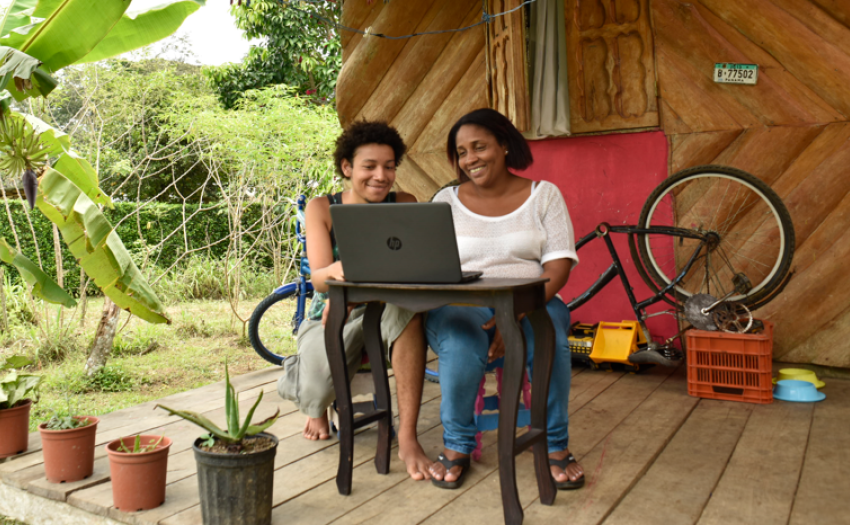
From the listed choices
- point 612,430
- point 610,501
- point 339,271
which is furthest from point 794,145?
point 339,271

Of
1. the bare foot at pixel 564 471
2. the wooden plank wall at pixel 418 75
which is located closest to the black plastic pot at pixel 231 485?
the bare foot at pixel 564 471

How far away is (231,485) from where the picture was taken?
5.74ft

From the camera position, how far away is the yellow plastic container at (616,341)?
358cm

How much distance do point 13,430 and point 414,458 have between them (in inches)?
59.9

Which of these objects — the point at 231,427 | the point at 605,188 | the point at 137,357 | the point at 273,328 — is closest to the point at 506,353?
the point at 231,427

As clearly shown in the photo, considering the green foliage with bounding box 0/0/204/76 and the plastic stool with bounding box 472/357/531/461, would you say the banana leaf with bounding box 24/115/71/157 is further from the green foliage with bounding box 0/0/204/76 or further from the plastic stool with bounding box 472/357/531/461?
the plastic stool with bounding box 472/357/531/461

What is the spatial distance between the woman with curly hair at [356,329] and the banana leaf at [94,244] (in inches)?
23.7

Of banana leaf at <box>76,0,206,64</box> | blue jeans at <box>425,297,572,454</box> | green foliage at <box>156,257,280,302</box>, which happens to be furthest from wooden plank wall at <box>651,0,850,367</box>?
green foliage at <box>156,257,280,302</box>

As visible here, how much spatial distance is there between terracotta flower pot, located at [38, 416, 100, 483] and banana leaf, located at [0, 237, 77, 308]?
0.53m

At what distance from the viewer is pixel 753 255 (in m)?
3.62

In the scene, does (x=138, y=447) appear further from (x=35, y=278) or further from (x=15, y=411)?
(x=35, y=278)

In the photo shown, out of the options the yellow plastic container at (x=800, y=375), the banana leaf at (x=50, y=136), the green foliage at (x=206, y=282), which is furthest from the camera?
the green foliage at (x=206, y=282)

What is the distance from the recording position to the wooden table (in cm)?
177

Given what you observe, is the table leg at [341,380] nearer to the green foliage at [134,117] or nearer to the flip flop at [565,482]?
the flip flop at [565,482]
